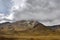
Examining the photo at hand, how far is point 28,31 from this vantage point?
826 millimetres

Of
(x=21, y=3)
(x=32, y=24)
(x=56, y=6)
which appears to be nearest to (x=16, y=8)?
(x=21, y=3)

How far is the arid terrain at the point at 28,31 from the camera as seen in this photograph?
0.81 m

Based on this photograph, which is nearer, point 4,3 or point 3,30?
point 3,30

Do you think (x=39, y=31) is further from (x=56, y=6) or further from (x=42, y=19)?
(x=56, y=6)

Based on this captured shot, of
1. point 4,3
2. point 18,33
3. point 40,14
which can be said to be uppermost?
point 4,3

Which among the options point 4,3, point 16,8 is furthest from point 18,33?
point 4,3

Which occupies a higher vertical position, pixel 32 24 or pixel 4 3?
pixel 4 3

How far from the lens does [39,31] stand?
823 millimetres

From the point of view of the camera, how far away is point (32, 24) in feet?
2.80

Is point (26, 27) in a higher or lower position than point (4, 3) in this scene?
lower

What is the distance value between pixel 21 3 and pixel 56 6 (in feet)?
0.79

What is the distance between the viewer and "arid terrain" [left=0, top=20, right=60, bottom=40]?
0.81m

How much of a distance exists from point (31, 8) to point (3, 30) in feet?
0.77

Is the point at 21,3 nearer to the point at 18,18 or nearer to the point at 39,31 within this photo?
A: the point at 18,18
